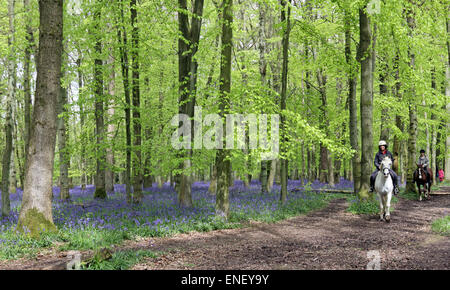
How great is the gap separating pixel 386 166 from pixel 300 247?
5.46m

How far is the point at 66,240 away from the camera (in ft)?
27.3

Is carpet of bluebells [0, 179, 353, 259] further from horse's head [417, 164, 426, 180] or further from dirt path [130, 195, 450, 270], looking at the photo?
horse's head [417, 164, 426, 180]

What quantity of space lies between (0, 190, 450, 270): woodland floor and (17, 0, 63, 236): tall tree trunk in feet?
4.92

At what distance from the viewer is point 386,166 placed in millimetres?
11648

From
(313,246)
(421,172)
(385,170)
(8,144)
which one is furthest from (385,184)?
(8,144)

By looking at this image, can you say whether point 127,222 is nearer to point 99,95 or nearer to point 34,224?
point 34,224

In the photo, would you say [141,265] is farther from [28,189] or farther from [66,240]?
[28,189]

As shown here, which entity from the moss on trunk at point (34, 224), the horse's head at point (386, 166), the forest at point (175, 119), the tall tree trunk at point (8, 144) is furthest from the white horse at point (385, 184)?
the tall tree trunk at point (8, 144)

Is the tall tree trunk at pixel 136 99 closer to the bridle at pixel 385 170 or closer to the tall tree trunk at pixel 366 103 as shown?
the bridle at pixel 385 170

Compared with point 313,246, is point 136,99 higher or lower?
higher

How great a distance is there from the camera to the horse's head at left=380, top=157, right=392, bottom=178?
38.0ft

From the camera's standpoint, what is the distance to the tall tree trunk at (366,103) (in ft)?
47.5
